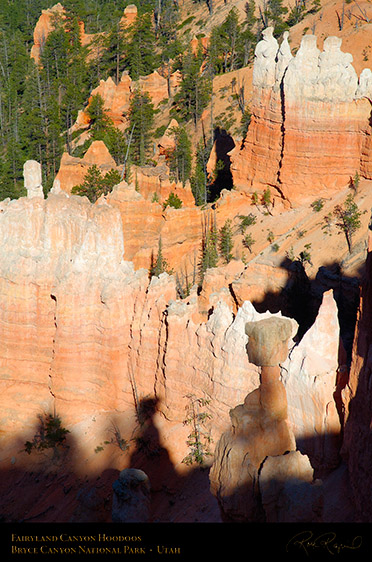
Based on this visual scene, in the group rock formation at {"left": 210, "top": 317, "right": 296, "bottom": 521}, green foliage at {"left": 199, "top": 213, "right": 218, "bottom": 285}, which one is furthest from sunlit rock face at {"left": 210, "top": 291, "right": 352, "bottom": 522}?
green foliage at {"left": 199, "top": 213, "right": 218, "bottom": 285}

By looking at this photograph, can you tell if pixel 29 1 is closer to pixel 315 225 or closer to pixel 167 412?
pixel 315 225

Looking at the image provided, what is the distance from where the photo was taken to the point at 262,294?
28438 mm

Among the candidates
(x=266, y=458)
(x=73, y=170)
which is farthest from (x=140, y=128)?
(x=266, y=458)

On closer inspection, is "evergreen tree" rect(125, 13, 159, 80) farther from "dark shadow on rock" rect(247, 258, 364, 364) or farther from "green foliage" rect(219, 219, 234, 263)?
"dark shadow on rock" rect(247, 258, 364, 364)

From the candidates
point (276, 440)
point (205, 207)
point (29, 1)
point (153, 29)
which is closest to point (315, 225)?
point (205, 207)

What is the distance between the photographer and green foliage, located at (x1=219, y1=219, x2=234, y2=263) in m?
42.0

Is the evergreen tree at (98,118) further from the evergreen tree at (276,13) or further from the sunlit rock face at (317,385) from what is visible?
the sunlit rock face at (317,385)

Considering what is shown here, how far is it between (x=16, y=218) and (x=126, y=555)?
14746 mm

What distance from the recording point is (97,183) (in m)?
46.5

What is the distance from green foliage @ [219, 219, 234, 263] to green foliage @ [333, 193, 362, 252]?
7.21m

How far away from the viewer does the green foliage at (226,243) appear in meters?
42.0
